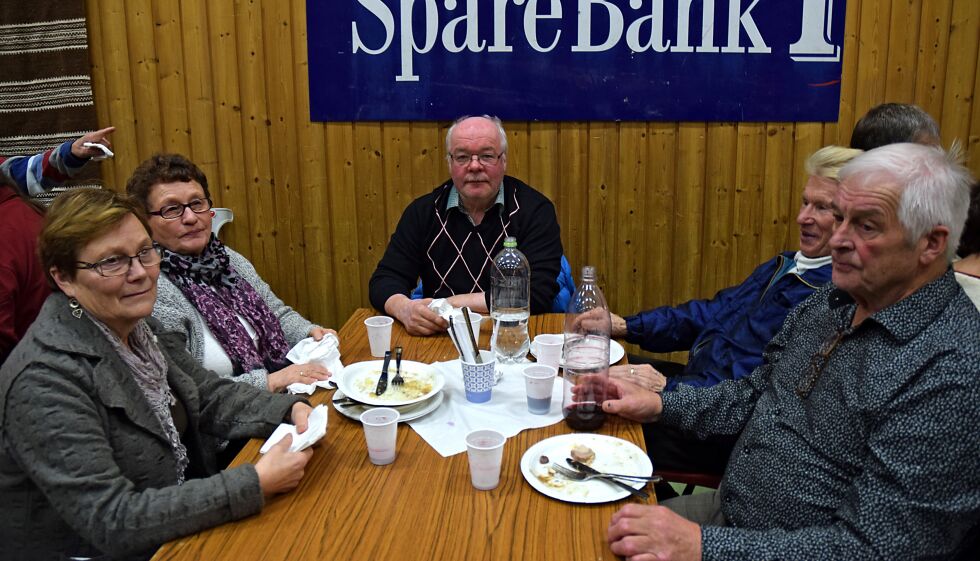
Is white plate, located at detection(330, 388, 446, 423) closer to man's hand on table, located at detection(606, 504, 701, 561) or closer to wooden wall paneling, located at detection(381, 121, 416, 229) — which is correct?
man's hand on table, located at detection(606, 504, 701, 561)

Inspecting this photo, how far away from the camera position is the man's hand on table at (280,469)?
1437mm

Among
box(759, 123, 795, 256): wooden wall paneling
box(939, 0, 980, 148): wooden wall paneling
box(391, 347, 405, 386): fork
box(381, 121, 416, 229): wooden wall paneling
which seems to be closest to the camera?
box(391, 347, 405, 386): fork

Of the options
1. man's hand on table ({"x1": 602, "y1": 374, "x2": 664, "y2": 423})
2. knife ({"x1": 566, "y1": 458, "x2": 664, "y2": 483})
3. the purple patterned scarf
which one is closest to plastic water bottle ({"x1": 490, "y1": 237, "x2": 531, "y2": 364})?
man's hand on table ({"x1": 602, "y1": 374, "x2": 664, "y2": 423})

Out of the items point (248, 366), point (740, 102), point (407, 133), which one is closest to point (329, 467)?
point (248, 366)

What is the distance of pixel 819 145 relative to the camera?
374 centimetres

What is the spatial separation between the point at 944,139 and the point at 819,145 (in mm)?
631

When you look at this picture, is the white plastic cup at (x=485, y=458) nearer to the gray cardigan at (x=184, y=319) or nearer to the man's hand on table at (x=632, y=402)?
the man's hand on table at (x=632, y=402)

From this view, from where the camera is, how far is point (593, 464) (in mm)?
1569

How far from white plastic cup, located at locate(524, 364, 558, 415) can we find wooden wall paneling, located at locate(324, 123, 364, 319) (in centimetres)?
233

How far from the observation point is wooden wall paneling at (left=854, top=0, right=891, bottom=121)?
360 cm

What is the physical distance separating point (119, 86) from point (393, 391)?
2.92 metres

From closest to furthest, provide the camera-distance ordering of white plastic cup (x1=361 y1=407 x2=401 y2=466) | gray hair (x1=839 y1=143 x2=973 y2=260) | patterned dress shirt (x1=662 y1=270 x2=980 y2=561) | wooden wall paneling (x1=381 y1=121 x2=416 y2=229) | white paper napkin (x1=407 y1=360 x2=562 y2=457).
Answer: patterned dress shirt (x1=662 y1=270 x2=980 y2=561)
gray hair (x1=839 y1=143 x2=973 y2=260)
white plastic cup (x1=361 y1=407 x2=401 y2=466)
white paper napkin (x1=407 y1=360 x2=562 y2=457)
wooden wall paneling (x1=381 y1=121 x2=416 y2=229)

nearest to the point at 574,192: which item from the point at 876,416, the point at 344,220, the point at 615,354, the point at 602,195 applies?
the point at 602,195

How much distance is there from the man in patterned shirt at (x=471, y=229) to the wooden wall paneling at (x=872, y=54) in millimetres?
1802
